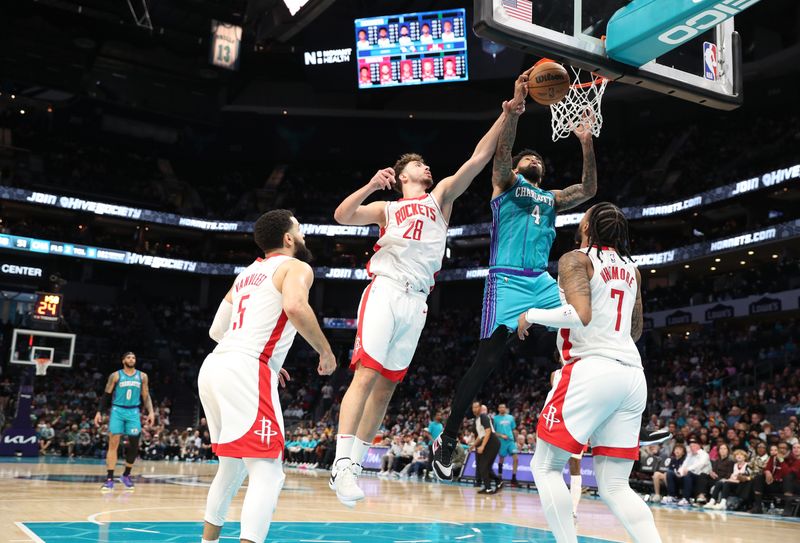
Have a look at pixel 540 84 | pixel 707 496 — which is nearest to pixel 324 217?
pixel 707 496

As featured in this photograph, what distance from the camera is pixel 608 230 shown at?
4977mm

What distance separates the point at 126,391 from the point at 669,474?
33.5ft

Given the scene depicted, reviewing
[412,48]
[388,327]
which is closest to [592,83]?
[388,327]

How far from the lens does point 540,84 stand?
5.61 m

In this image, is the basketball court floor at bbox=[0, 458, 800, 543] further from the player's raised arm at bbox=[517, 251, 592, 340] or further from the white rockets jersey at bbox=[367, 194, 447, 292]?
the player's raised arm at bbox=[517, 251, 592, 340]

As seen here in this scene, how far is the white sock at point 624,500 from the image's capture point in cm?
446

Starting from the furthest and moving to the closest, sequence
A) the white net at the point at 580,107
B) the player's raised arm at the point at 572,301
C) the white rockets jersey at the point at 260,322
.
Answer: the white net at the point at 580,107 → the white rockets jersey at the point at 260,322 → the player's raised arm at the point at 572,301

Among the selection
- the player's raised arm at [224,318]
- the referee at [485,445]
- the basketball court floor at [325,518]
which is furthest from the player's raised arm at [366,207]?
the referee at [485,445]

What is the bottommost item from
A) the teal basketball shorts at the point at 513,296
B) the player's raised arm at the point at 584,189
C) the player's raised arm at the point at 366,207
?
the teal basketball shorts at the point at 513,296

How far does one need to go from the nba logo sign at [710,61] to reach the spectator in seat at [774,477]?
29.8ft

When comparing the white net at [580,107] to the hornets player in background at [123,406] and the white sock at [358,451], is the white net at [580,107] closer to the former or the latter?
the white sock at [358,451]

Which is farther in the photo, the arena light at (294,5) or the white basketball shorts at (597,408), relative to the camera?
the arena light at (294,5)

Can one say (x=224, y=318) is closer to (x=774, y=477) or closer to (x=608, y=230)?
(x=608, y=230)

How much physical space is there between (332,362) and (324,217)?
36896 millimetres
